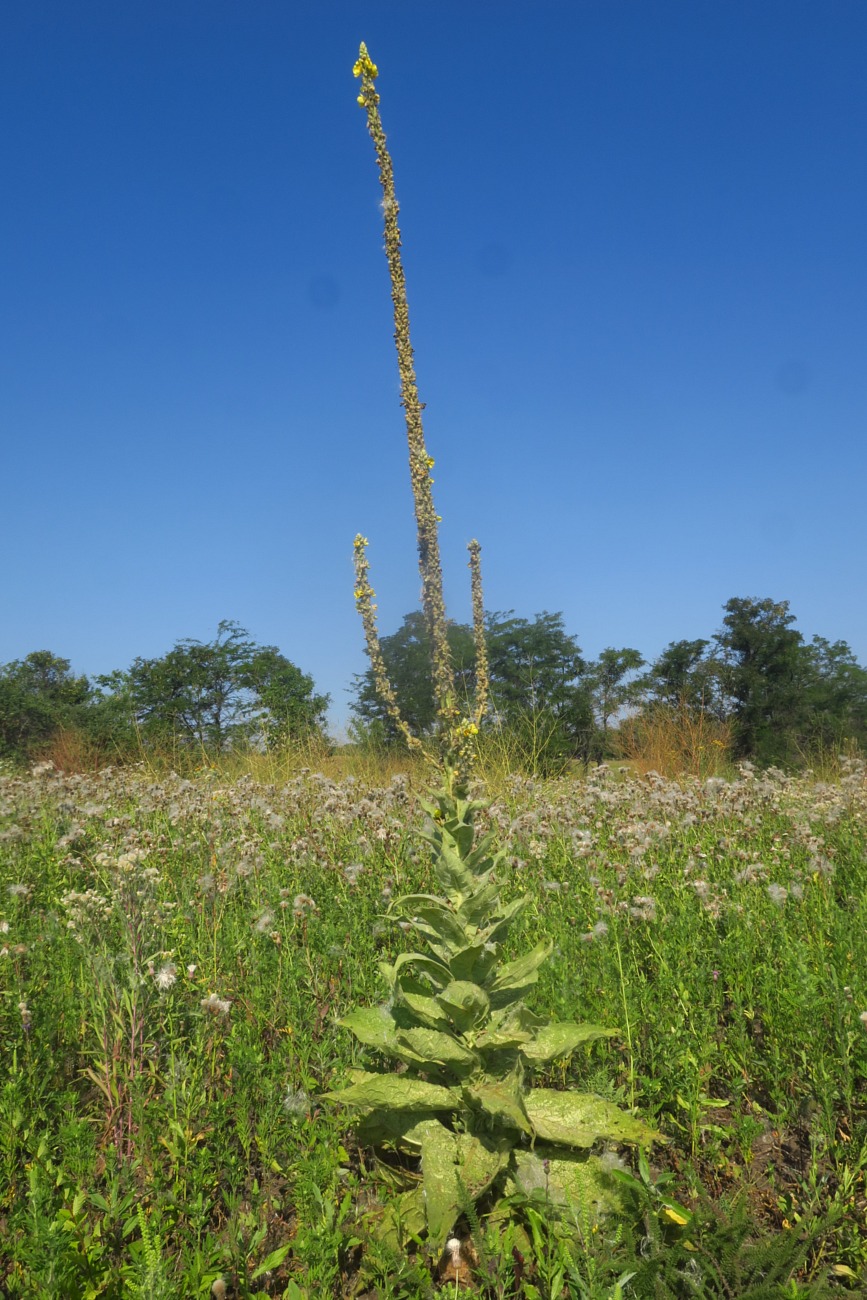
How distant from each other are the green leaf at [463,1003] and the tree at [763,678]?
19.5 m

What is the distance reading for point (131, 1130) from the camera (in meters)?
3.37

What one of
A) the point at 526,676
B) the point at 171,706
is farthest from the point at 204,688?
the point at 526,676

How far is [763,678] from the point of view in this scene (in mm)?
22453

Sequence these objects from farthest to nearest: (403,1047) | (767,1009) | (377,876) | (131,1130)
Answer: (377,876) → (767,1009) → (131,1130) → (403,1047)

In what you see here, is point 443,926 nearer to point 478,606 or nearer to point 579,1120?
point 579,1120

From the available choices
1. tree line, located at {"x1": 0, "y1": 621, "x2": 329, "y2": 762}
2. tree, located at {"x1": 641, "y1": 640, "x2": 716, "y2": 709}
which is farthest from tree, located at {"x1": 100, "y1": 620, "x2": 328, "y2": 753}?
tree, located at {"x1": 641, "y1": 640, "x2": 716, "y2": 709}

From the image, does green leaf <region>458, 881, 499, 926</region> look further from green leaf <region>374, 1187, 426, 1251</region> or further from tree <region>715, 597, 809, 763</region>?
tree <region>715, 597, 809, 763</region>

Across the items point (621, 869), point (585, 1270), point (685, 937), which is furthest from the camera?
point (621, 869)

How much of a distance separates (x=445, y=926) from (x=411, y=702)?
53.5ft

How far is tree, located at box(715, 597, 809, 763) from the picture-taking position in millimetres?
21703

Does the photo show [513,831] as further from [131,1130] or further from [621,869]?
[131,1130]

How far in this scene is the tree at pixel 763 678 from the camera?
71.2ft

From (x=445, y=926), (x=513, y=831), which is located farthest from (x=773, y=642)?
(x=445, y=926)

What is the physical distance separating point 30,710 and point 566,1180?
25007 millimetres
